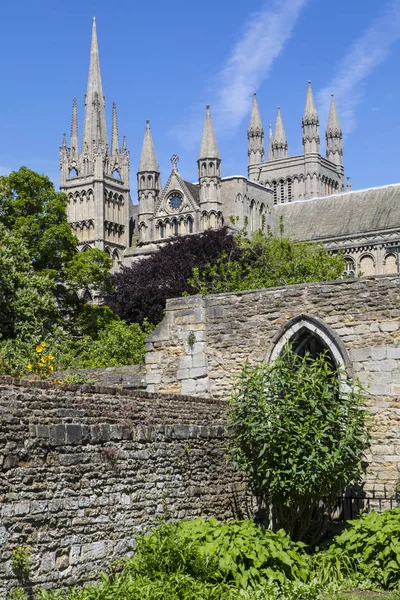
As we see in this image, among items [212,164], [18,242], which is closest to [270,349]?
[18,242]

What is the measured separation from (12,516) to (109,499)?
160 centimetres

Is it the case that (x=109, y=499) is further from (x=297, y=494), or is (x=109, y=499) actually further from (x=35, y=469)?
(x=297, y=494)

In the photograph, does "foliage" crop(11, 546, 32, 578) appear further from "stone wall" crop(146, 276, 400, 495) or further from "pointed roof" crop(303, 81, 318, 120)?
"pointed roof" crop(303, 81, 318, 120)

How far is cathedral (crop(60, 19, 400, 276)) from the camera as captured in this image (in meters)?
79.8

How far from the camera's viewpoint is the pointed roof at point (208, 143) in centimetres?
8944

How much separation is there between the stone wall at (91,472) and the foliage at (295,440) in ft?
1.90

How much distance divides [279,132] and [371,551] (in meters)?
110

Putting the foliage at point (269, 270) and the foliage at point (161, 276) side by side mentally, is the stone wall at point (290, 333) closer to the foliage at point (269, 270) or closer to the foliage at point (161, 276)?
the foliage at point (269, 270)

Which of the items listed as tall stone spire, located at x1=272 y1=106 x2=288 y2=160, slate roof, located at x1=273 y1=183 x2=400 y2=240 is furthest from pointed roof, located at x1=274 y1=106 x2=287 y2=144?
slate roof, located at x1=273 y1=183 x2=400 y2=240

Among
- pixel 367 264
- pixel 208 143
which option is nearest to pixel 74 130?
pixel 208 143

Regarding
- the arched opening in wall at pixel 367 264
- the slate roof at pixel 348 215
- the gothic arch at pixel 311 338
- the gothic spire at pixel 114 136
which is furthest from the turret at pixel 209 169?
the gothic arch at pixel 311 338

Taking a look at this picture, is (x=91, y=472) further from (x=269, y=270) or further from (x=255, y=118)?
(x=255, y=118)

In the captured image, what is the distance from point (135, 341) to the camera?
1065 inches

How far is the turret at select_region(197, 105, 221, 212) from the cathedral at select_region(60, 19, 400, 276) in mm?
96
